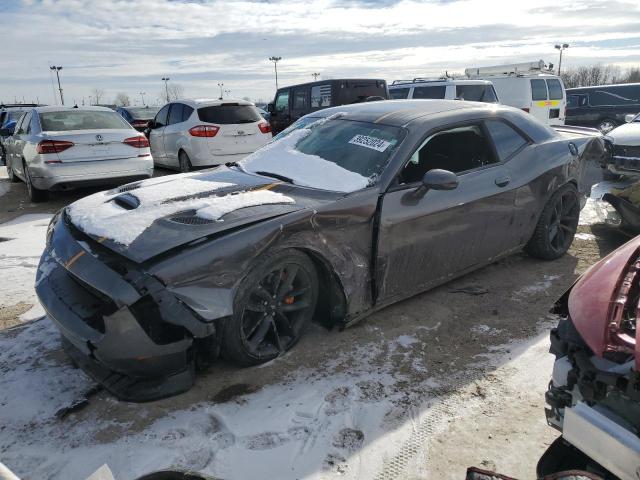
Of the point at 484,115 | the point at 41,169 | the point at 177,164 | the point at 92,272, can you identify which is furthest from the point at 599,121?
the point at 92,272

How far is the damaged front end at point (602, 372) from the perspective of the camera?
157 cm

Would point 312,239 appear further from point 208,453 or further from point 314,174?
point 208,453

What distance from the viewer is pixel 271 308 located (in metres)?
3.02

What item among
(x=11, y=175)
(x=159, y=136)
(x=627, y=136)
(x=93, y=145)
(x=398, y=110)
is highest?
(x=398, y=110)

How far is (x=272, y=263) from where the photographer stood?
2.88 m

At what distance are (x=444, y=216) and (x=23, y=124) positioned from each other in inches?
313

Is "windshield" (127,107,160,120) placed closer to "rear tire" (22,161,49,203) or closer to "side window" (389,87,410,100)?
"side window" (389,87,410,100)

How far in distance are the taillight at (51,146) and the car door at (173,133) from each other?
2766 mm

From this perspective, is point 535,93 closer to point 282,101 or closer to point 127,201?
point 282,101

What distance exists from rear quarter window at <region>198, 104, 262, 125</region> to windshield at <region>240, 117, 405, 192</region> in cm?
576

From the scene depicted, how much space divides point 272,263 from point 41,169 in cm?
597

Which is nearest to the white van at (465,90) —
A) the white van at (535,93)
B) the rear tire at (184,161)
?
the white van at (535,93)

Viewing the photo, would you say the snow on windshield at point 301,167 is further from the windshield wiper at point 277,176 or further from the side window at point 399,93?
the side window at point 399,93

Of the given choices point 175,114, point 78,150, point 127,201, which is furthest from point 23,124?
point 127,201
